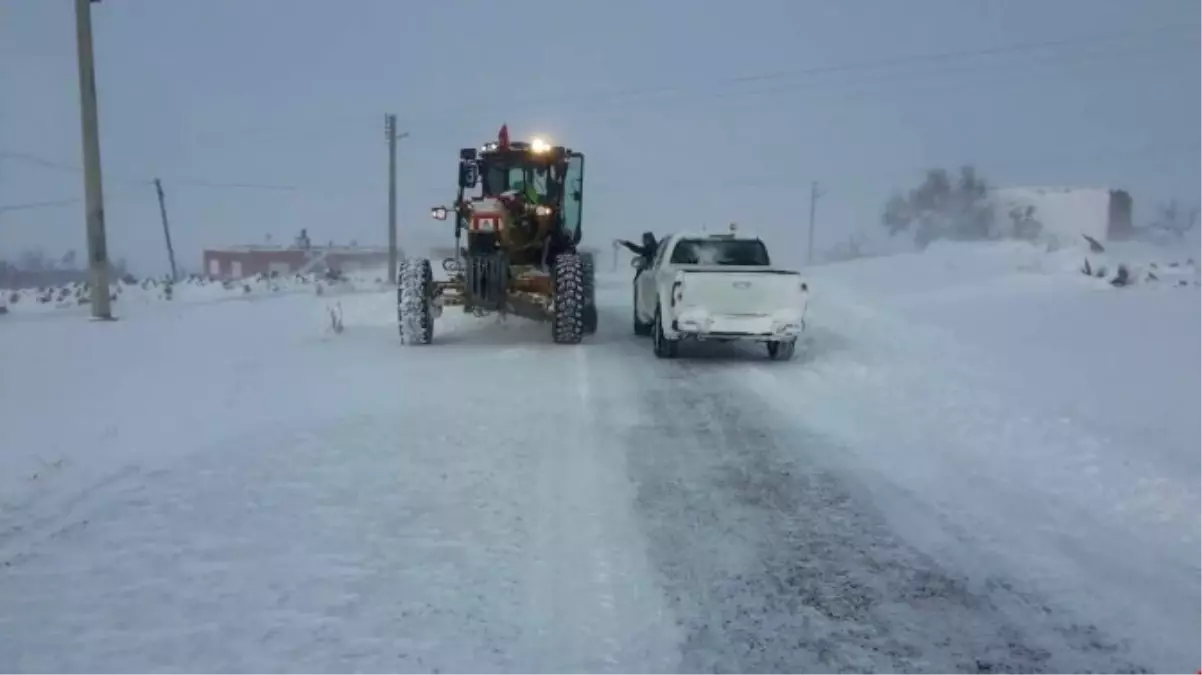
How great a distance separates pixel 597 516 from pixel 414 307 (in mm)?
8309

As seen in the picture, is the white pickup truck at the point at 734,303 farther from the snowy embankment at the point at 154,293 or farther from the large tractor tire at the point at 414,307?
the snowy embankment at the point at 154,293

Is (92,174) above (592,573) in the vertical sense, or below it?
above

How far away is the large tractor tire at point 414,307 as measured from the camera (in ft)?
44.5

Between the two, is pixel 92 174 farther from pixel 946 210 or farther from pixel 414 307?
pixel 946 210

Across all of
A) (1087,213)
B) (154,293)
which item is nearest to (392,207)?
(154,293)

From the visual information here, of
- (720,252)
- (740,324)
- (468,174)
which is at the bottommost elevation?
(740,324)

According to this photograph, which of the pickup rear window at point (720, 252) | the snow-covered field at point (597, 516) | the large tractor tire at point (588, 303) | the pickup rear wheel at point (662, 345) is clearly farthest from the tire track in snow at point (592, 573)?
the large tractor tire at point (588, 303)

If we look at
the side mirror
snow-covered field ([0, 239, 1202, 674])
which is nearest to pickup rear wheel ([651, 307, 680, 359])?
snow-covered field ([0, 239, 1202, 674])

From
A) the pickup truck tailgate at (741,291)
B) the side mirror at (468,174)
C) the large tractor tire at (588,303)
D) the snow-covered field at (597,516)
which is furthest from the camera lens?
the large tractor tire at (588,303)

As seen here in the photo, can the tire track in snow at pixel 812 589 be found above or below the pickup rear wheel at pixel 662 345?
below

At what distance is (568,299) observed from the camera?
13617mm

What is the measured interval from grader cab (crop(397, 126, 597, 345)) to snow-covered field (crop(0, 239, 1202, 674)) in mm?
1975

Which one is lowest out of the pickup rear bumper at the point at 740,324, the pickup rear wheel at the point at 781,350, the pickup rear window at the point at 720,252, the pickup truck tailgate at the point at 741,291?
the pickup rear wheel at the point at 781,350

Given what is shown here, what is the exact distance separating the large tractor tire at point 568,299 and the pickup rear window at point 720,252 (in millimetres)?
1537
